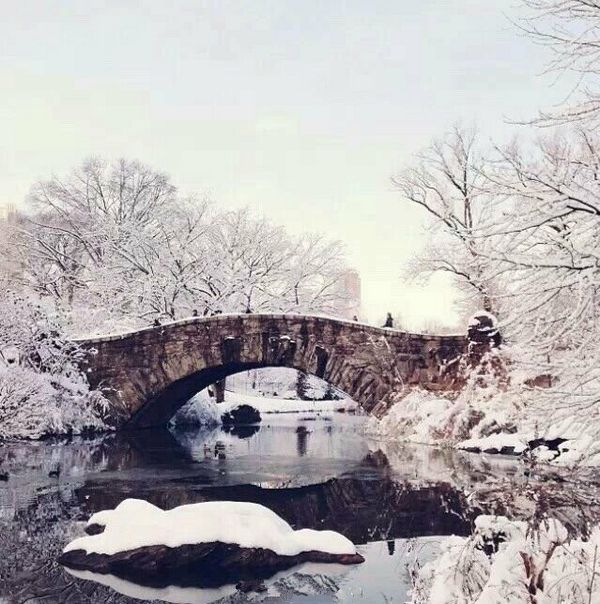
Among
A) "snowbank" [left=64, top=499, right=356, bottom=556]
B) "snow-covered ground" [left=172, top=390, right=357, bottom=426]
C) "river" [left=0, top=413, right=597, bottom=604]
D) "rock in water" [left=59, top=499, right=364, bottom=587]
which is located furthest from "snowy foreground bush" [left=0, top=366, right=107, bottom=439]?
"rock in water" [left=59, top=499, right=364, bottom=587]

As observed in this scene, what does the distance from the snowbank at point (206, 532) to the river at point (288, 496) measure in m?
0.35

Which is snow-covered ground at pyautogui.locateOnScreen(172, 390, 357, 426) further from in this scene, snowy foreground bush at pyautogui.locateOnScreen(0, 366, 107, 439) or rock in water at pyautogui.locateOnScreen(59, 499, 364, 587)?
rock in water at pyautogui.locateOnScreen(59, 499, 364, 587)

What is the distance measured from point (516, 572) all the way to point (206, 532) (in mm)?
3530

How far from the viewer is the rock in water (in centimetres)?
649

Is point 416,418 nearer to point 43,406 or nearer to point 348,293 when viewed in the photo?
point 43,406

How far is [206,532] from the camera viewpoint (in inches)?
269

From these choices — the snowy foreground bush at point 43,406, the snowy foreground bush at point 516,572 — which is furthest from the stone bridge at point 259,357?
the snowy foreground bush at point 516,572

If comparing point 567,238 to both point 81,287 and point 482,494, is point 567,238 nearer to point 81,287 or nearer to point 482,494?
point 482,494

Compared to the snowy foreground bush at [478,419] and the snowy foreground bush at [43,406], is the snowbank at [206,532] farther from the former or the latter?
the snowy foreground bush at [43,406]

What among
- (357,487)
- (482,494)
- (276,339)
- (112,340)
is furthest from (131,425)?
(482,494)

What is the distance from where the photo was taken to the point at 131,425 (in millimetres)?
21781

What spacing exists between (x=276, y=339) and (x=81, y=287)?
15.2 m

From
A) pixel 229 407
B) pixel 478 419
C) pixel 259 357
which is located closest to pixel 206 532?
pixel 478 419

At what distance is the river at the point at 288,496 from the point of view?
6.13 meters
